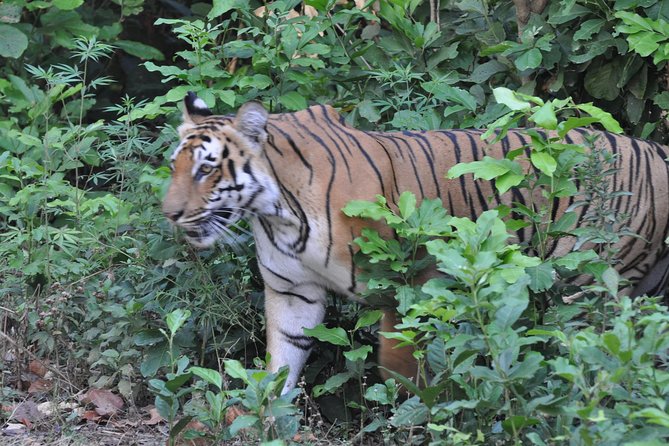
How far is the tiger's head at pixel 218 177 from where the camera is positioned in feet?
13.7

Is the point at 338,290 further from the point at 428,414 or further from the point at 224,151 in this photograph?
the point at 428,414

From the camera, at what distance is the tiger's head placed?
418 centimetres

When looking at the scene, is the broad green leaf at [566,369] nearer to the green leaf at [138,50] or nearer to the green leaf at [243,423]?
the green leaf at [243,423]

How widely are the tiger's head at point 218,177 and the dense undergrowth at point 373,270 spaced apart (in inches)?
12.7

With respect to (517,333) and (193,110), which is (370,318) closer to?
(517,333)

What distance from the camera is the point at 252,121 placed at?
4.21 metres

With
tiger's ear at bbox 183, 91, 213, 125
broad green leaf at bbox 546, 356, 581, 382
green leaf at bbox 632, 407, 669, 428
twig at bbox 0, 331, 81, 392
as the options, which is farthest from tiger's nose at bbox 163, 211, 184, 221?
green leaf at bbox 632, 407, 669, 428

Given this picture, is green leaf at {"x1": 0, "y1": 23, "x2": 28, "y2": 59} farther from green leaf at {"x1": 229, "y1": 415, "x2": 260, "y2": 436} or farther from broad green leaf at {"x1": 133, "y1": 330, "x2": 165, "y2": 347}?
green leaf at {"x1": 229, "y1": 415, "x2": 260, "y2": 436}

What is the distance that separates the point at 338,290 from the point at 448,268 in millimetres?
1232

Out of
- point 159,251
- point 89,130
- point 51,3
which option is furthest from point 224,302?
point 51,3

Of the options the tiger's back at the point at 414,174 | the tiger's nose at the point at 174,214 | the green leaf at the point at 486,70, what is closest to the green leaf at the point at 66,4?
the green leaf at the point at 486,70

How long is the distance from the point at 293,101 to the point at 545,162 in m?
1.71

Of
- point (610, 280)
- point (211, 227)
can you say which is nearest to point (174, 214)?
point (211, 227)

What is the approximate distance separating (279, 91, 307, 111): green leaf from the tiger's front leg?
2.99ft
